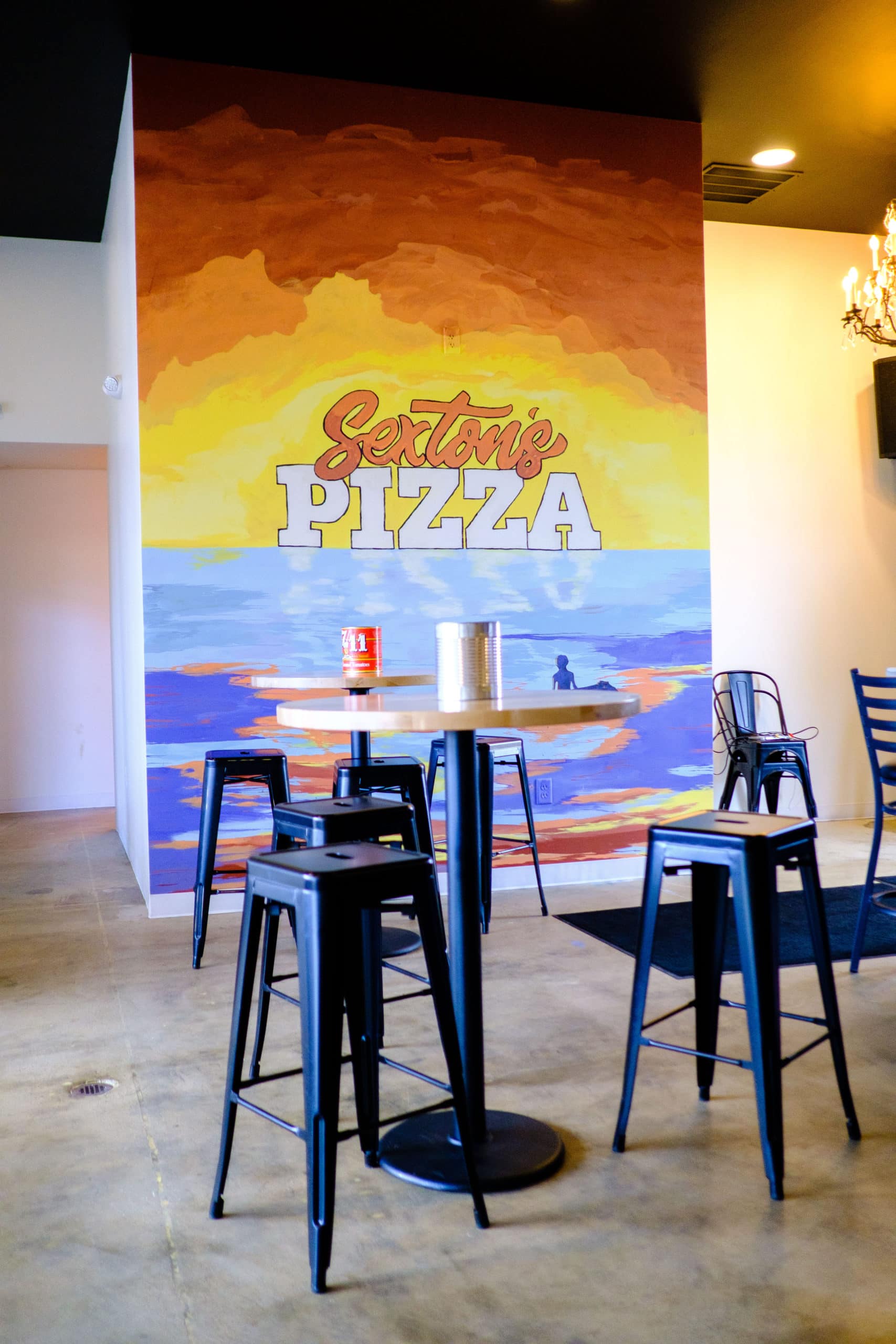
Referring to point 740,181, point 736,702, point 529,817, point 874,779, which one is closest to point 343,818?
point 874,779

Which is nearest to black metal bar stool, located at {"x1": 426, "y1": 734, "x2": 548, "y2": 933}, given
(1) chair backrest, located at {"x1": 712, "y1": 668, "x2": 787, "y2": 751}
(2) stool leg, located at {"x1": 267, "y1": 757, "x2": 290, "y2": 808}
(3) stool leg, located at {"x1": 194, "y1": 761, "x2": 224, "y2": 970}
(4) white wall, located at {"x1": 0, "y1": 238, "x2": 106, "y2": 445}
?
(2) stool leg, located at {"x1": 267, "y1": 757, "x2": 290, "y2": 808}

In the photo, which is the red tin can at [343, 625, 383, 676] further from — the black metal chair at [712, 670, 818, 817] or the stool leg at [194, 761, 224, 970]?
the black metal chair at [712, 670, 818, 817]

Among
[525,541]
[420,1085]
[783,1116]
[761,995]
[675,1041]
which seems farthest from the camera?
[525,541]

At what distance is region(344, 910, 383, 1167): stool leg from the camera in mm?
2090

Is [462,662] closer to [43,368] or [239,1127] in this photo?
[239,1127]

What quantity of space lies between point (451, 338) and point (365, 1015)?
3.34 meters

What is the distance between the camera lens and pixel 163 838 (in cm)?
452

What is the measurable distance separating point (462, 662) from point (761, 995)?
84cm

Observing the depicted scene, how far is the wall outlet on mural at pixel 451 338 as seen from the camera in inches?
189

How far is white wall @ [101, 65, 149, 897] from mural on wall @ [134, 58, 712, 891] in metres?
0.16

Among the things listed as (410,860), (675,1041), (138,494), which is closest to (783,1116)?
(675,1041)

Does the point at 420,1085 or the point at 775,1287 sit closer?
the point at 775,1287

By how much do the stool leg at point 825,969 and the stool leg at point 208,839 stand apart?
2.07 meters

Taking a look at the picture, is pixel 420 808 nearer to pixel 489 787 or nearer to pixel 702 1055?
→ pixel 489 787
